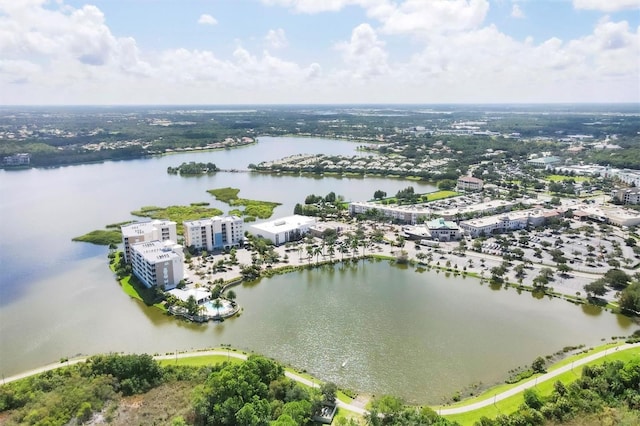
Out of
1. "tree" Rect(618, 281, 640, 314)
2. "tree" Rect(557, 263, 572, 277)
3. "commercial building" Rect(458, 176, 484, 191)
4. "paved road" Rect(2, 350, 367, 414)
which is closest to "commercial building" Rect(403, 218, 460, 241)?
"tree" Rect(557, 263, 572, 277)

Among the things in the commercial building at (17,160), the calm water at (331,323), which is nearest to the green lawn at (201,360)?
the calm water at (331,323)

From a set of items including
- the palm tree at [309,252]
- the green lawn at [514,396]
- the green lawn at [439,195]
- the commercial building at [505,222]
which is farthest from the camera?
the green lawn at [439,195]

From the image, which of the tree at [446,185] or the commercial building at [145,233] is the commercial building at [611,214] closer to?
the tree at [446,185]

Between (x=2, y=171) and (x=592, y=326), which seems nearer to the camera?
(x=592, y=326)

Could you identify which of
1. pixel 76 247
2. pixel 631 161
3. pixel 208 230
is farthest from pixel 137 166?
pixel 631 161

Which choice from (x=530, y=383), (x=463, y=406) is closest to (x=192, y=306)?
(x=463, y=406)

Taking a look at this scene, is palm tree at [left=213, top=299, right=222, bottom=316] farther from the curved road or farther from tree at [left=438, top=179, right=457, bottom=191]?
tree at [left=438, top=179, right=457, bottom=191]

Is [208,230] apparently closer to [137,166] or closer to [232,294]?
[232,294]
